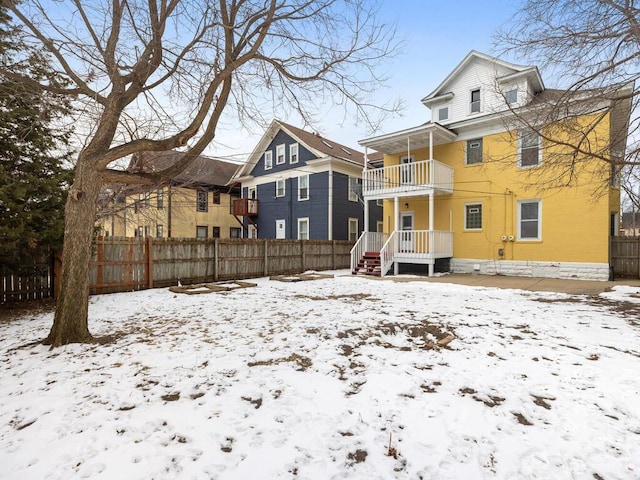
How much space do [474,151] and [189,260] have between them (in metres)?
11.7

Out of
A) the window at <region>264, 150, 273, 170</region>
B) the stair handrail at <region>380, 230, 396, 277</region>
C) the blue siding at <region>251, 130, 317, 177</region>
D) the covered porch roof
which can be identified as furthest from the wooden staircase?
the window at <region>264, 150, 273, 170</region>

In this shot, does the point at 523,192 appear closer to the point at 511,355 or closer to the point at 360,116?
the point at 360,116

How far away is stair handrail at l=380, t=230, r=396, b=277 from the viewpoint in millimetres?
13867

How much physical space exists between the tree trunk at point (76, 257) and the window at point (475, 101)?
14197 millimetres

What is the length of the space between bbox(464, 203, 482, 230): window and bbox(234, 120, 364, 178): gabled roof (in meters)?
8.01

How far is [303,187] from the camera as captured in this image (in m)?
21.1

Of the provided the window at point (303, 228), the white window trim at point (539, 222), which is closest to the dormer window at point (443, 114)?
the white window trim at point (539, 222)

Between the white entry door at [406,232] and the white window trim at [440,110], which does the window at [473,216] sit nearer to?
the white entry door at [406,232]

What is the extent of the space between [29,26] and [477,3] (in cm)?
734

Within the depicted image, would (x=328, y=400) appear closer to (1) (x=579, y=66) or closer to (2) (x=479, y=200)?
(1) (x=579, y=66)

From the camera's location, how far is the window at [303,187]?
2086cm

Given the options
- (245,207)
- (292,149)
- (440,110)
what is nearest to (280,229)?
(245,207)

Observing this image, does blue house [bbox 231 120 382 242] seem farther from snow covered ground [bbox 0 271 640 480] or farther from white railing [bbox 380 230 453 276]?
snow covered ground [bbox 0 271 640 480]

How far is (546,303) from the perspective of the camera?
294 inches
